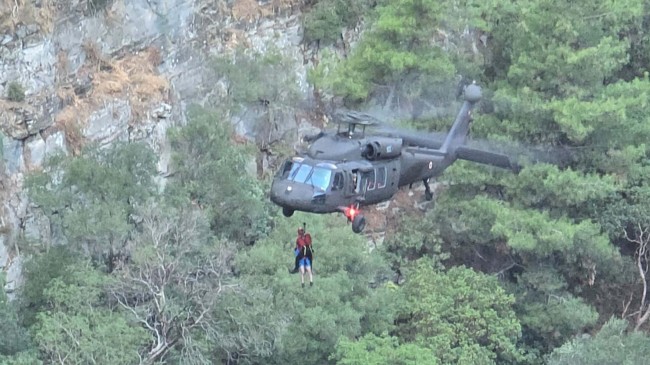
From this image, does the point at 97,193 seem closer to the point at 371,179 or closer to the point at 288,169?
the point at 288,169

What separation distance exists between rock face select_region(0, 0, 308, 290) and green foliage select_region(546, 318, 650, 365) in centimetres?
1016

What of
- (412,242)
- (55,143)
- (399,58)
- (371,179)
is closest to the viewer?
(371,179)

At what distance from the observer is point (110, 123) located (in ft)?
131

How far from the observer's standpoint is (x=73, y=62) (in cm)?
3969

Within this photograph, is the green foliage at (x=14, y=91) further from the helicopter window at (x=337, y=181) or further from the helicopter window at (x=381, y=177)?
the helicopter window at (x=337, y=181)

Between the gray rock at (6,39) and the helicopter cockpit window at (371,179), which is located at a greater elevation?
the helicopter cockpit window at (371,179)

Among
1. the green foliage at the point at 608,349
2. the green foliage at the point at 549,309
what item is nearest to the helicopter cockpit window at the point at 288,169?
the green foliage at the point at 608,349

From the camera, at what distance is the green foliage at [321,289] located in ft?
123

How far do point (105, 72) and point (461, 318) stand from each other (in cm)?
1073

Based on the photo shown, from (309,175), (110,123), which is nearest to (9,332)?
(110,123)

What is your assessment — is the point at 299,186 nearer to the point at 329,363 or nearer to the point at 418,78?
the point at 329,363

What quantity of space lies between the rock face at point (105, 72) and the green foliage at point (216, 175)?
1147 millimetres

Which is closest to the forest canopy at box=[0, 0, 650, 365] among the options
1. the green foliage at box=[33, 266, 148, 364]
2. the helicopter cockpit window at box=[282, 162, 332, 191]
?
the green foliage at box=[33, 266, 148, 364]

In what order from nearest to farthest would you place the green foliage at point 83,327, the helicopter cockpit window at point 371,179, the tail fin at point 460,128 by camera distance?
the helicopter cockpit window at point 371,179 → the tail fin at point 460,128 → the green foliage at point 83,327
